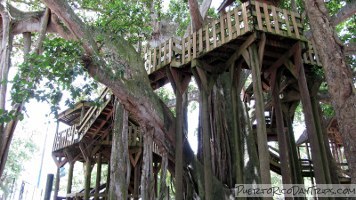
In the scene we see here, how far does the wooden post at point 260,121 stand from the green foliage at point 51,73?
3.06 meters

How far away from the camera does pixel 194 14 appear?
26.2ft

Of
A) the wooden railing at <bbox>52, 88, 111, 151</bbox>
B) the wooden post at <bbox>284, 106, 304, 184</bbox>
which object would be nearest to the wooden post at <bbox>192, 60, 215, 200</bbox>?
the wooden post at <bbox>284, 106, 304, 184</bbox>

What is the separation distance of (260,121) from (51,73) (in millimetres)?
3563

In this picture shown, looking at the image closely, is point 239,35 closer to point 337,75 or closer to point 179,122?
point 337,75

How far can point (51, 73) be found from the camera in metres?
5.21

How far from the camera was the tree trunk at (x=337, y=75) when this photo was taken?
3.68 meters

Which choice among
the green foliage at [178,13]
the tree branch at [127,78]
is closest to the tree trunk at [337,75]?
the tree branch at [127,78]

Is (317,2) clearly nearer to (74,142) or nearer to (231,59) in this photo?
(231,59)

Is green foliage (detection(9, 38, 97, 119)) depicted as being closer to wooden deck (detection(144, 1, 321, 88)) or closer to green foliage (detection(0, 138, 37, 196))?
wooden deck (detection(144, 1, 321, 88))

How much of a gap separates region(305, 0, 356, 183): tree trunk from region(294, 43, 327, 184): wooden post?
5.32ft

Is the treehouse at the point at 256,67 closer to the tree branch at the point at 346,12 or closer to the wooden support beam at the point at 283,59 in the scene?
the wooden support beam at the point at 283,59

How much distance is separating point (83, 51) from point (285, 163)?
4386mm

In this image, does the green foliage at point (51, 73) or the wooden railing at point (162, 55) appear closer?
the green foliage at point (51, 73)

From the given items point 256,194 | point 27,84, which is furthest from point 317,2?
point 27,84
